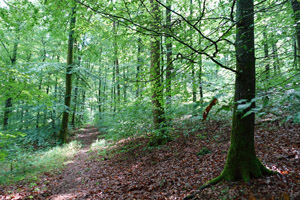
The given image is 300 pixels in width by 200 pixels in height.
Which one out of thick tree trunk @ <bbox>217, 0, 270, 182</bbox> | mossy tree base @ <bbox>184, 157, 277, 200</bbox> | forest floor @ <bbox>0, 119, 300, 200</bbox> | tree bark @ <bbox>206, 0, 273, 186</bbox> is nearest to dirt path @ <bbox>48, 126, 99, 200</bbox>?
forest floor @ <bbox>0, 119, 300, 200</bbox>

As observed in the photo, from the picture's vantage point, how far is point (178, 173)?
5074 mm

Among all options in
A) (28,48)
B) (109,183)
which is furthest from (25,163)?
(28,48)

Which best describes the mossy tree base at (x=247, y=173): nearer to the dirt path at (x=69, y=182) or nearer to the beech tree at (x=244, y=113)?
the beech tree at (x=244, y=113)

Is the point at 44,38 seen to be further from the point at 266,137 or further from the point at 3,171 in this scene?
the point at 266,137

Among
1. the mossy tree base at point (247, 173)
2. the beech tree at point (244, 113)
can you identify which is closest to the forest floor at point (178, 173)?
the mossy tree base at point (247, 173)

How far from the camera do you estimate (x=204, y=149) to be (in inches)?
244

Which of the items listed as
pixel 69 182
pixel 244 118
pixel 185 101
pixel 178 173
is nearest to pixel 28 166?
pixel 69 182

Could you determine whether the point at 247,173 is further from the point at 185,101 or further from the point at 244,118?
the point at 185,101

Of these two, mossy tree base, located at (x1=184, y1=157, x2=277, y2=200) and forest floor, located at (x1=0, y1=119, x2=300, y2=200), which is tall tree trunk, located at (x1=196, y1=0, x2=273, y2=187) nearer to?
mossy tree base, located at (x1=184, y1=157, x2=277, y2=200)

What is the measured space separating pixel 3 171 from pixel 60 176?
292 cm

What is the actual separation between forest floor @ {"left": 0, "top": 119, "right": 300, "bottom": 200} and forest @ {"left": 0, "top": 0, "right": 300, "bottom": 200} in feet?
0.11

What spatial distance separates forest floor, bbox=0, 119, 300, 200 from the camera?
3348mm

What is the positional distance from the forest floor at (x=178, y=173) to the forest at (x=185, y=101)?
0.03 m

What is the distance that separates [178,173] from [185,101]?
221 cm
